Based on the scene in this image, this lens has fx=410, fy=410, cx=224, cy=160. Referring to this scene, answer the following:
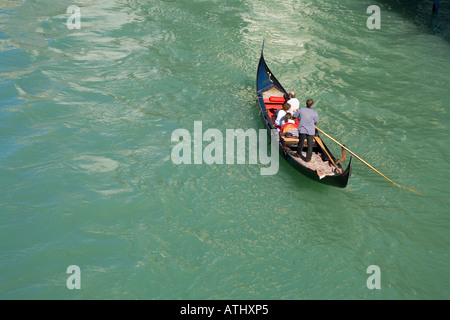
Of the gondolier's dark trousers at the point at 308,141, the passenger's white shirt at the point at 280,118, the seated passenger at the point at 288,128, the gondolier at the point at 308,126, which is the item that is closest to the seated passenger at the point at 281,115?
the passenger's white shirt at the point at 280,118

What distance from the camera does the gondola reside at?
629 centimetres

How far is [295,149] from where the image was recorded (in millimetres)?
7375

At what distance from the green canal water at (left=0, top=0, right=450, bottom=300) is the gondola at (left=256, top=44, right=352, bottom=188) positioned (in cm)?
29

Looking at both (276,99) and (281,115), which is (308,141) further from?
(276,99)

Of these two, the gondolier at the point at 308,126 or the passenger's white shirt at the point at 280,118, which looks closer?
the gondolier at the point at 308,126

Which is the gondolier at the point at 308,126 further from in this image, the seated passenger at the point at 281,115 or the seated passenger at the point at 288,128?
the seated passenger at the point at 281,115

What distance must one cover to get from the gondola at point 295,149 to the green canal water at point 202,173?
0.97 feet

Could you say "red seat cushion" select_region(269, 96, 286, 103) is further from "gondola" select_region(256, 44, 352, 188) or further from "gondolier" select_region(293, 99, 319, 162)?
"gondolier" select_region(293, 99, 319, 162)

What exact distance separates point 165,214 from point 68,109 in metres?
3.77

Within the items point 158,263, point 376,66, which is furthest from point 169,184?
point 376,66

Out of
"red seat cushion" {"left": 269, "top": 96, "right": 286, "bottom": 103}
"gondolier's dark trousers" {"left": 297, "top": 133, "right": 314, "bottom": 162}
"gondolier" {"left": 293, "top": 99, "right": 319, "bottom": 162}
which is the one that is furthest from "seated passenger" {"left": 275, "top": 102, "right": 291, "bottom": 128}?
"red seat cushion" {"left": 269, "top": 96, "right": 286, "bottom": 103}

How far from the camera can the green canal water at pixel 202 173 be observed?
5.33 m

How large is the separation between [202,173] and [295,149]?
5.71 feet
